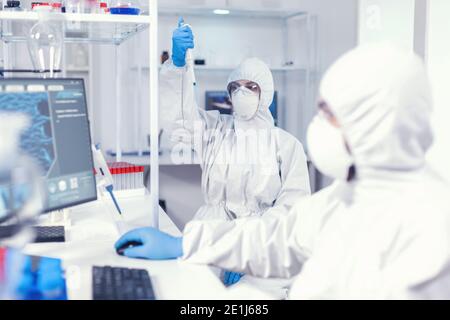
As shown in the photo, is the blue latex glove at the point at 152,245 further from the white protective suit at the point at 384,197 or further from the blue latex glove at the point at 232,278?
the blue latex glove at the point at 232,278

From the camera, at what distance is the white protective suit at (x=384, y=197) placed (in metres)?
0.98

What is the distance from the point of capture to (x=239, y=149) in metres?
2.51

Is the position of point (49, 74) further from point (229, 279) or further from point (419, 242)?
point (419, 242)

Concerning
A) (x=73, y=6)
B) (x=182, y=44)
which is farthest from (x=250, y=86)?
(x=73, y=6)

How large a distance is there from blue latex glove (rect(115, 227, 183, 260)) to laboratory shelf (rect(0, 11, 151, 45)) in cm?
58

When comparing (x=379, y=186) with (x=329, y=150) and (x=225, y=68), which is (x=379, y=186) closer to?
(x=329, y=150)

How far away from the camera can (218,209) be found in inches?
97.3

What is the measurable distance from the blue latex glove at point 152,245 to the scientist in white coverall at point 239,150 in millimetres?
959

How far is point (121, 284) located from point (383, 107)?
611 millimetres

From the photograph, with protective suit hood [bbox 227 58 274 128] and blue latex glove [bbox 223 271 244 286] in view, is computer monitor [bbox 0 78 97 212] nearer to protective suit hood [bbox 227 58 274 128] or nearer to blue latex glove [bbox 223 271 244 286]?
blue latex glove [bbox 223 271 244 286]

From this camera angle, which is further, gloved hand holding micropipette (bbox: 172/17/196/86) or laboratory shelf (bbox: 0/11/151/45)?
gloved hand holding micropipette (bbox: 172/17/196/86)

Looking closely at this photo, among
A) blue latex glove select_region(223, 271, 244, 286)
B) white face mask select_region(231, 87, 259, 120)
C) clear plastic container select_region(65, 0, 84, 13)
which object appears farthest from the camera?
white face mask select_region(231, 87, 259, 120)

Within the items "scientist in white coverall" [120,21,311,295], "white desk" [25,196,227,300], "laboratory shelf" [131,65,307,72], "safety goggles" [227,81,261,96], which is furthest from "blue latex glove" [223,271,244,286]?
"laboratory shelf" [131,65,307,72]

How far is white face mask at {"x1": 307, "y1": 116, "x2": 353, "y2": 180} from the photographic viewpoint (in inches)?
42.9
